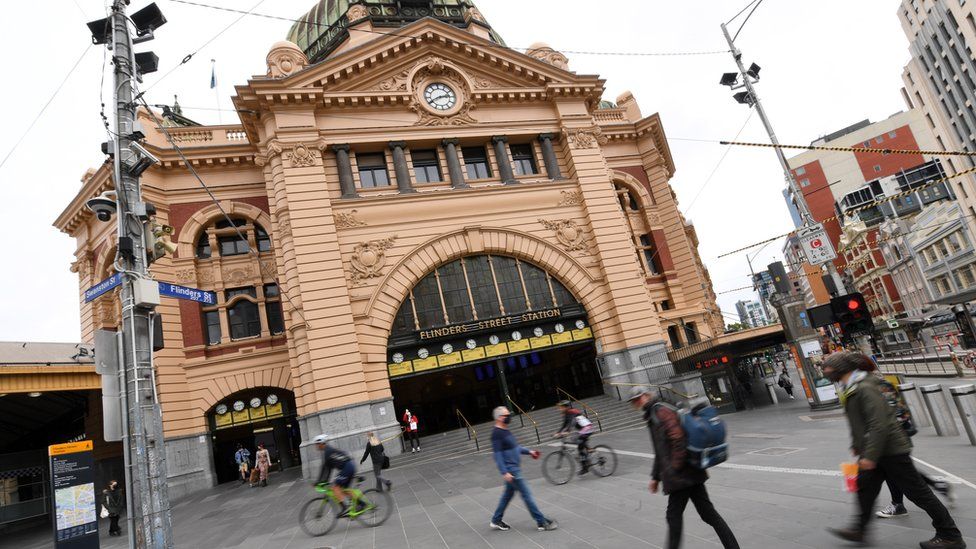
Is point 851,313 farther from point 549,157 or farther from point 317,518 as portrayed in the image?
point 549,157

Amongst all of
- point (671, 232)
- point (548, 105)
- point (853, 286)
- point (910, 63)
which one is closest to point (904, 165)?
point (853, 286)

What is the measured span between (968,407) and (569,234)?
66.0 ft

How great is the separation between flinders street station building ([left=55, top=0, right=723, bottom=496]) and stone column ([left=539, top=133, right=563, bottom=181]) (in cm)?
12

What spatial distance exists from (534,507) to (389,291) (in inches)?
720

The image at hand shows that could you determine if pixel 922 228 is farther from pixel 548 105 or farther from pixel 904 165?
pixel 548 105

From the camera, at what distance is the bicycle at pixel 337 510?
1072 centimetres

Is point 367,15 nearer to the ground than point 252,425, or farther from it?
farther from it

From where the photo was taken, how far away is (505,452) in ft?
29.2

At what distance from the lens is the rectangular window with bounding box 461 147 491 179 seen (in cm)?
2958

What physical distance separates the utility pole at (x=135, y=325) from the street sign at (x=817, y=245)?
1473 centimetres

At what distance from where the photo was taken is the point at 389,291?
25453mm

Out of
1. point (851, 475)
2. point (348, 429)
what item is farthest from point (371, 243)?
Answer: point (851, 475)

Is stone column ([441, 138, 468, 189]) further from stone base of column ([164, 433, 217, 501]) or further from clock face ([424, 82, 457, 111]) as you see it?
stone base of column ([164, 433, 217, 501])

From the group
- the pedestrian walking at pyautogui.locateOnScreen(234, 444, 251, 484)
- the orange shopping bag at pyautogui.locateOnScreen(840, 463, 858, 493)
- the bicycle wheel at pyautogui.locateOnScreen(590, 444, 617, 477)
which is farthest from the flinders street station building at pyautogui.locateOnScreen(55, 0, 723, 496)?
the orange shopping bag at pyautogui.locateOnScreen(840, 463, 858, 493)
